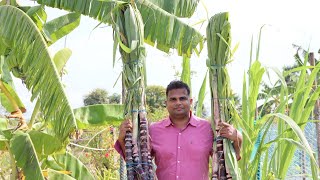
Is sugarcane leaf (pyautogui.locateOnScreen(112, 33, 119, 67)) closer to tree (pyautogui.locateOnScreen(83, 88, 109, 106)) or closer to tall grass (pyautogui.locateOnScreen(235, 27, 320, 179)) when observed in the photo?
tall grass (pyautogui.locateOnScreen(235, 27, 320, 179))

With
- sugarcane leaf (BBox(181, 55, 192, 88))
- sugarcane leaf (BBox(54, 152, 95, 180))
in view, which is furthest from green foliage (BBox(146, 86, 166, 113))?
sugarcane leaf (BBox(181, 55, 192, 88))

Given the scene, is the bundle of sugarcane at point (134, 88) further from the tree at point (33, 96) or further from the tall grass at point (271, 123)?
the tree at point (33, 96)

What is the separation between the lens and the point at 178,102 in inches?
96.4

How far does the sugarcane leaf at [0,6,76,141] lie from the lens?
3.05 meters

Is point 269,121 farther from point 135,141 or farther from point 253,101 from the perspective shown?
point 135,141

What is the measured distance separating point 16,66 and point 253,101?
83.9 inches

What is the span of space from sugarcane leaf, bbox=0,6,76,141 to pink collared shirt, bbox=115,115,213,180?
0.70 meters

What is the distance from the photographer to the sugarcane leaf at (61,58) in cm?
381

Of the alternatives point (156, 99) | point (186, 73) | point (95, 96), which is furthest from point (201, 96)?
point (95, 96)

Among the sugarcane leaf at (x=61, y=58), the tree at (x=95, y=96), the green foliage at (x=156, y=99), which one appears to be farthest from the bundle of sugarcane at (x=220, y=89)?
the tree at (x=95, y=96)

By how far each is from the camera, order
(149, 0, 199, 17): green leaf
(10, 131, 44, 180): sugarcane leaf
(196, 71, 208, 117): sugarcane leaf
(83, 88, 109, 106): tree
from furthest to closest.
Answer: (83, 88, 109, 106): tree, (149, 0, 199, 17): green leaf, (10, 131, 44, 180): sugarcane leaf, (196, 71, 208, 117): sugarcane leaf

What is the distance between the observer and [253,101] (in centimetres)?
278

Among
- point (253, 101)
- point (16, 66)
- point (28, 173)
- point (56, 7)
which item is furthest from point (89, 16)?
point (253, 101)

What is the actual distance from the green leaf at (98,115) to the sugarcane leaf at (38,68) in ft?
1.98
